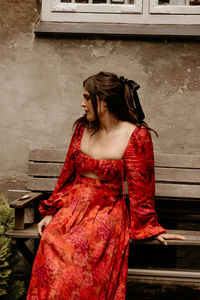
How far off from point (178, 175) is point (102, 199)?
0.96 m

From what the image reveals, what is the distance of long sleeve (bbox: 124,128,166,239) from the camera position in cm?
300

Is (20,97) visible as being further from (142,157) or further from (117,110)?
(142,157)

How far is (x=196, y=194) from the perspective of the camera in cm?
361

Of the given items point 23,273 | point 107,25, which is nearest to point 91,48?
point 107,25

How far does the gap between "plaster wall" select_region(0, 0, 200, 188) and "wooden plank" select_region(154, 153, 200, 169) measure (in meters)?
0.48

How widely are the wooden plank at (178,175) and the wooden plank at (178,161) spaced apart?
0.14 ft

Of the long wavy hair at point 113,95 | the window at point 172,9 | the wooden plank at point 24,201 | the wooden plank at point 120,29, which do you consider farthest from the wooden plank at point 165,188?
the window at point 172,9

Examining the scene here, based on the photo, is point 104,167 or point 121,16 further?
point 121,16

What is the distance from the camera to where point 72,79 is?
423cm

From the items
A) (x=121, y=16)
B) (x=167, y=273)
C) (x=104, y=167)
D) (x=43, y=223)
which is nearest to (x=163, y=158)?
(x=104, y=167)

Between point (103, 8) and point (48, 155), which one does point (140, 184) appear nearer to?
point (48, 155)

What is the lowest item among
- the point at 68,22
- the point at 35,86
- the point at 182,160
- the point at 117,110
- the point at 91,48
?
the point at 182,160

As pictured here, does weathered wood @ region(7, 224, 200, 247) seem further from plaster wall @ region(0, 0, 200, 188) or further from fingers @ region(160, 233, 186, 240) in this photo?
plaster wall @ region(0, 0, 200, 188)

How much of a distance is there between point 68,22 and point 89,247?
263cm
